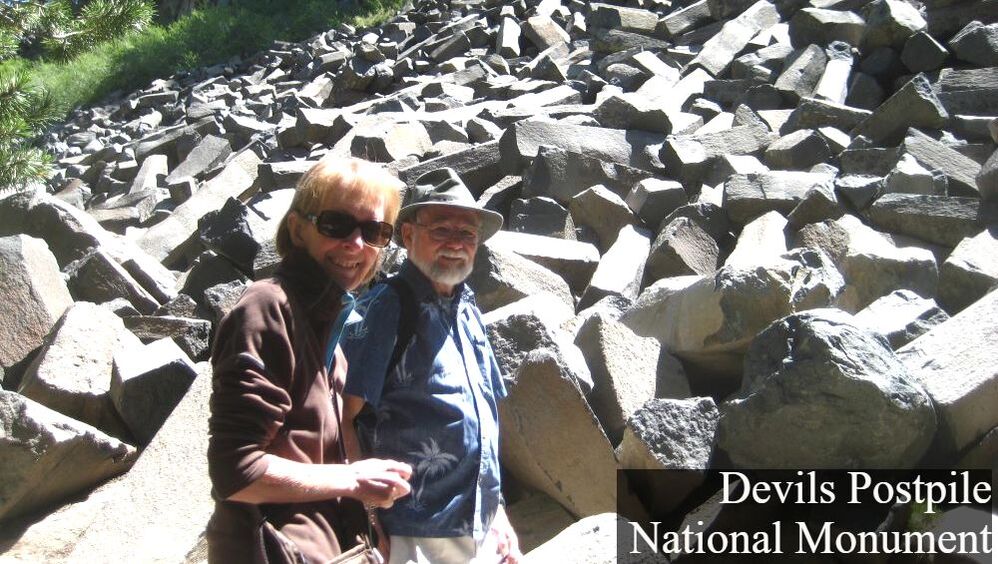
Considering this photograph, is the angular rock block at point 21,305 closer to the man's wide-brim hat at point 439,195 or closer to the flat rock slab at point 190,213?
the flat rock slab at point 190,213

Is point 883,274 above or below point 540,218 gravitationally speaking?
above

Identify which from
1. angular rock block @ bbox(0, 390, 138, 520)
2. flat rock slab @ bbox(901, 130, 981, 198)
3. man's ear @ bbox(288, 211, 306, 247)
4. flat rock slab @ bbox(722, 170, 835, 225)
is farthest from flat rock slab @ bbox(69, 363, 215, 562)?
flat rock slab @ bbox(901, 130, 981, 198)

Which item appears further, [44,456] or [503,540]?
[44,456]

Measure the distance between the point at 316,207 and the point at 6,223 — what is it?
18.6 feet

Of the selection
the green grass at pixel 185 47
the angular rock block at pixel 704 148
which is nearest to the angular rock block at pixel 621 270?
the angular rock block at pixel 704 148

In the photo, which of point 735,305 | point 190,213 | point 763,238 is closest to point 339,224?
point 735,305

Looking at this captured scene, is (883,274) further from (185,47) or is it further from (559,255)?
(185,47)

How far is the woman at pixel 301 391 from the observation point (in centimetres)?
173

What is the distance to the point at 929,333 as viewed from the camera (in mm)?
3729

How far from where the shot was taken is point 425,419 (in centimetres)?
223

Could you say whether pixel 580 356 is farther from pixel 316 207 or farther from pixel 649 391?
pixel 316 207

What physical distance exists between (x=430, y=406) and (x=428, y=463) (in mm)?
127

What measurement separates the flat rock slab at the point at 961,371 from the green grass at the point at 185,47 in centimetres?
1626

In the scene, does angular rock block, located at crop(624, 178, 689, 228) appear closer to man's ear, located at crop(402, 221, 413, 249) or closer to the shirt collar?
man's ear, located at crop(402, 221, 413, 249)
